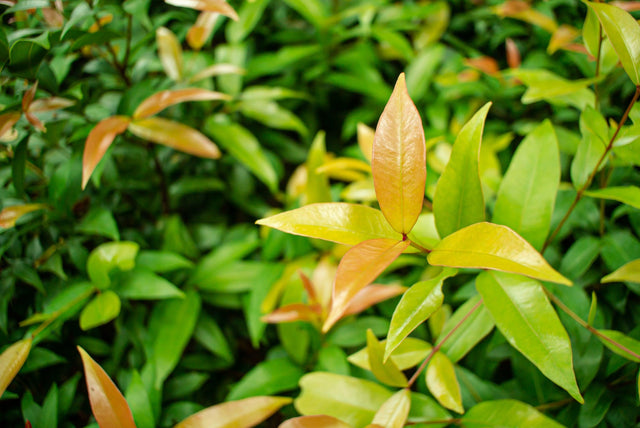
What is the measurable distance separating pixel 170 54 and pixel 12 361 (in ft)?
2.09

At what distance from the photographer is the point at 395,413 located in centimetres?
51

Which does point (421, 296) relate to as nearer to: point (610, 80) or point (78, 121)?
point (610, 80)

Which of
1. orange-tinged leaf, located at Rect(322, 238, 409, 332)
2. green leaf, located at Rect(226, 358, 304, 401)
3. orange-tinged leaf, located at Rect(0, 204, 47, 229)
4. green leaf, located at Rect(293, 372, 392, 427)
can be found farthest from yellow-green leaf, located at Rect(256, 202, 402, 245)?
orange-tinged leaf, located at Rect(0, 204, 47, 229)

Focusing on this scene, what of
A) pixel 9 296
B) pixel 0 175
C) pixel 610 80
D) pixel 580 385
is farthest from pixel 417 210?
pixel 0 175

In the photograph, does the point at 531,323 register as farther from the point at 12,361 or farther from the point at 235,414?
the point at 12,361

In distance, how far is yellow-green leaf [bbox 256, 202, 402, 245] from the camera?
440 mm

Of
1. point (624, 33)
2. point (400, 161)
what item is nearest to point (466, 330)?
point (400, 161)

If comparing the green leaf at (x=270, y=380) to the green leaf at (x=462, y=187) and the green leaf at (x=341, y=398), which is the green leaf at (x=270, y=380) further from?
the green leaf at (x=462, y=187)

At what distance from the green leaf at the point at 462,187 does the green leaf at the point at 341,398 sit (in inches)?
10.3

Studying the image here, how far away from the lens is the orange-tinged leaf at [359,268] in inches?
14.9

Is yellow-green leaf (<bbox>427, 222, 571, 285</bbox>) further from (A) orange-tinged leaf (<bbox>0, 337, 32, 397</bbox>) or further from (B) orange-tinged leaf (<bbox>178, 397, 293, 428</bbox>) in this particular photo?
(A) orange-tinged leaf (<bbox>0, 337, 32, 397</bbox>)

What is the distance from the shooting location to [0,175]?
76 cm

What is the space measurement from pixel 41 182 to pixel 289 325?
1.83ft

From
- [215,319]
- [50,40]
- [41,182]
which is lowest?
[215,319]
